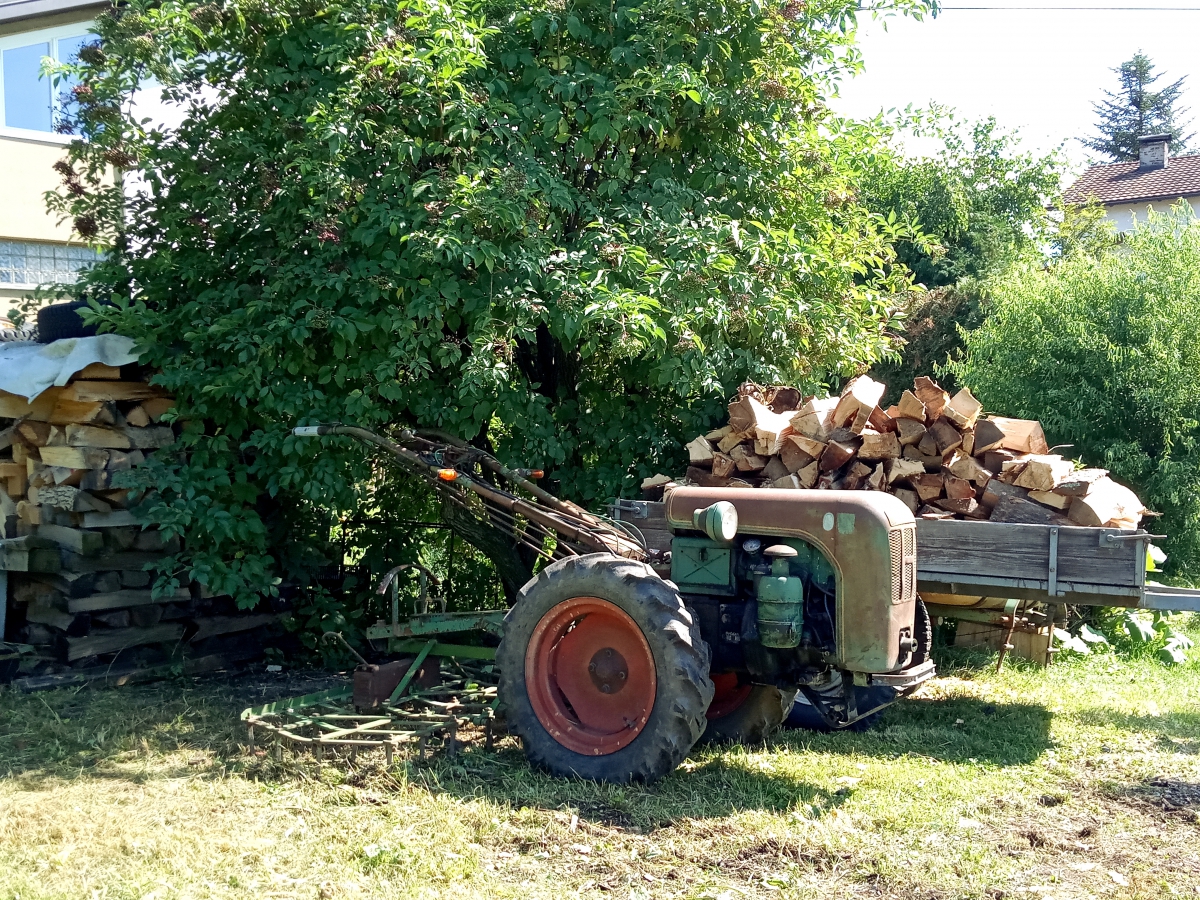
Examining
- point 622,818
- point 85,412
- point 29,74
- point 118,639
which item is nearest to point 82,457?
point 85,412

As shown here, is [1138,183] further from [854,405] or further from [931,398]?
[854,405]

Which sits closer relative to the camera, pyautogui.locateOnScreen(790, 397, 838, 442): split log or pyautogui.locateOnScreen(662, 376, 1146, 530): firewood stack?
pyautogui.locateOnScreen(662, 376, 1146, 530): firewood stack

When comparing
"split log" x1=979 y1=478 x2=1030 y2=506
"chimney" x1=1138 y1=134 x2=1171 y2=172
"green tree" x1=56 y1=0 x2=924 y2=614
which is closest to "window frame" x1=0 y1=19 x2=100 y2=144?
"green tree" x1=56 y1=0 x2=924 y2=614

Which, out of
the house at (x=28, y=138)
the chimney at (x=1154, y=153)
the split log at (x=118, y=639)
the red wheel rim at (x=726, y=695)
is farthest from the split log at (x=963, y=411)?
the chimney at (x=1154, y=153)

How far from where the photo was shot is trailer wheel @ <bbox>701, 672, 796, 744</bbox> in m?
5.70

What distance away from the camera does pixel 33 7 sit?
14125 mm

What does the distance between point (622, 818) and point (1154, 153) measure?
3403 centimetres

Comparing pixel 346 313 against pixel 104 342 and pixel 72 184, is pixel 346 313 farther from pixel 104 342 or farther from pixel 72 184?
pixel 72 184

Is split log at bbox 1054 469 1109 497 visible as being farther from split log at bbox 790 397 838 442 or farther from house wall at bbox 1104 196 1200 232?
house wall at bbox 1104 196 1200 232

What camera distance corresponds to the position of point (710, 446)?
6.66m

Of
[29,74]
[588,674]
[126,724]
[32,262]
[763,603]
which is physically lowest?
[126,724]

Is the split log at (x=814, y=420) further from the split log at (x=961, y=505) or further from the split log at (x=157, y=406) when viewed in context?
the split log at (x=157, y=406)

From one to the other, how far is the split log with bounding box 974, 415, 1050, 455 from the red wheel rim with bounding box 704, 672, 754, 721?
1901 mm

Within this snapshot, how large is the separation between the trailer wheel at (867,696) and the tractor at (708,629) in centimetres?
2
